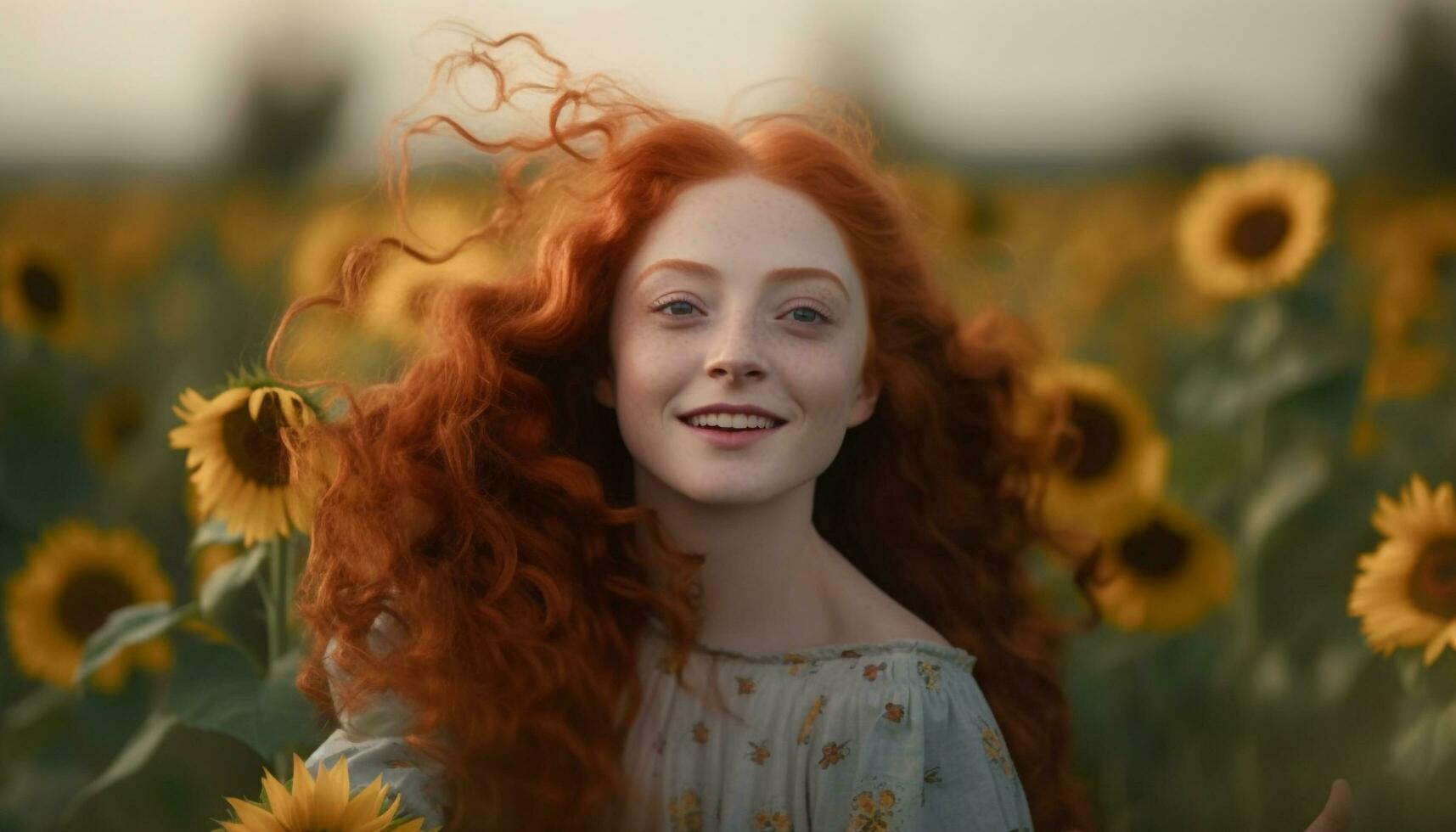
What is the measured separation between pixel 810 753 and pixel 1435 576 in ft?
2.36

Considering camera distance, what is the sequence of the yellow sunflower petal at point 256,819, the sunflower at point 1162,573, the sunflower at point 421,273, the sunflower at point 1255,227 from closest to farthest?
the yellow sunflower petal at point 256,819 < the sunflower at point 421,273 < the sunflower at point 1162,573 < the sunflower at point 1255,227

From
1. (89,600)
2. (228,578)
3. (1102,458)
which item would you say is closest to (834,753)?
(228,578)

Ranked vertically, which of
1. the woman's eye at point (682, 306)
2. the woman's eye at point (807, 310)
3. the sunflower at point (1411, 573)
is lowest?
the sunflower at point (1411, 573)

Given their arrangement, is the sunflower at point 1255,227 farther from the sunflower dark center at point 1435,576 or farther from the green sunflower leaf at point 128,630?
the green sunflower leaf at point 128,630

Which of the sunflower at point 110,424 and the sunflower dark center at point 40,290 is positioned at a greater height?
the sunflower dark center at point 40,290

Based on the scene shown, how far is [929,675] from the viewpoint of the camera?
1.50m

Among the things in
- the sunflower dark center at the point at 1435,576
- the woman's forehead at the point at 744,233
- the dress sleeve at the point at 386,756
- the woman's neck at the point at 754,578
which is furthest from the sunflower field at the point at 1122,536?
the woman's neck at the point at 754,578

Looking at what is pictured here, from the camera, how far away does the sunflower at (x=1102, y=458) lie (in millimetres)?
2219

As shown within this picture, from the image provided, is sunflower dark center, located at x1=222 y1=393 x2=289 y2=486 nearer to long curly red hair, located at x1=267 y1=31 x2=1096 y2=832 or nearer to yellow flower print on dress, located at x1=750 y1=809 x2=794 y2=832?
long curly red hair, located at x1=267 y1=31 x2=1096 y2=832

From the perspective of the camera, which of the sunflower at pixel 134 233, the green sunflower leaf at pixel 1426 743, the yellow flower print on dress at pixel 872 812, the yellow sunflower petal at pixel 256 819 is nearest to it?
the yellow sunflower petal at pixel 256 819

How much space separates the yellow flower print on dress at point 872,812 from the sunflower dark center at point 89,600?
1082 mm

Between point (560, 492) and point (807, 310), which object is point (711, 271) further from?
point (560, 492)

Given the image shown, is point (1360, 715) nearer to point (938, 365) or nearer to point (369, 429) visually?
point (938, 365)

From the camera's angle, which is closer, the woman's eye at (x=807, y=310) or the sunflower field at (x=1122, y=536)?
the woman's eye at (x=807, y=310)
